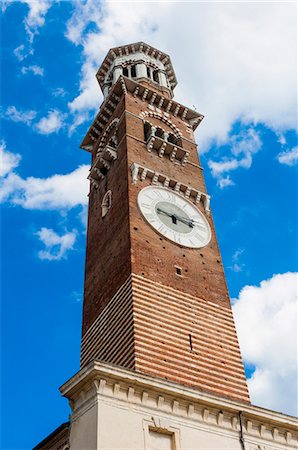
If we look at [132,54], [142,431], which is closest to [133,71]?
[132,54]

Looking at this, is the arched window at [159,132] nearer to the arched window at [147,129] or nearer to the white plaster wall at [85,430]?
the arched window at [147,129]

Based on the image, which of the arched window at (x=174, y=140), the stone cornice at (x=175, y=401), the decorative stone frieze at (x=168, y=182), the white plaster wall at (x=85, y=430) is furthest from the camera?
→ the arched window at (x=174, y=140)

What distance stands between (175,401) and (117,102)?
693 inches

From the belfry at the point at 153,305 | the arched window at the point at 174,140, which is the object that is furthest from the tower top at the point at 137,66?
the arched window at the point at 174,140

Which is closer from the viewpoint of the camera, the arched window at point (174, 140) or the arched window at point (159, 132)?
the arched window at point (159, 132)

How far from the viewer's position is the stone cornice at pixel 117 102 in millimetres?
28031

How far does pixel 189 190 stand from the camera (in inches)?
957

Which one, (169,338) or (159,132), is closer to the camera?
(169,338)

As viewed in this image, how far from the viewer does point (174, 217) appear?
22.5 meters

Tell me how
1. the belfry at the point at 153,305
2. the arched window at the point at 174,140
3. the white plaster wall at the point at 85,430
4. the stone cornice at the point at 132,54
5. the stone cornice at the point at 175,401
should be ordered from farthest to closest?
the stone cornice at the point at 132,54 < the arched window at the point at 174,140 < the belfry at the point at 153,305 < the stone cornice at the point at 175,401 < the white plaster wall at the point at 85,430

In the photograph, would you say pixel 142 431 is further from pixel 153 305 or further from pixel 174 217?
pixel 174 217

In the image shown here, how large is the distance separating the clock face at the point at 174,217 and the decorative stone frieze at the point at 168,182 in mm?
371

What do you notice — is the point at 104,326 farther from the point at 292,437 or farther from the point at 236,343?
the point at 292,437

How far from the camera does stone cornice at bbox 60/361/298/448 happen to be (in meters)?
13.3
